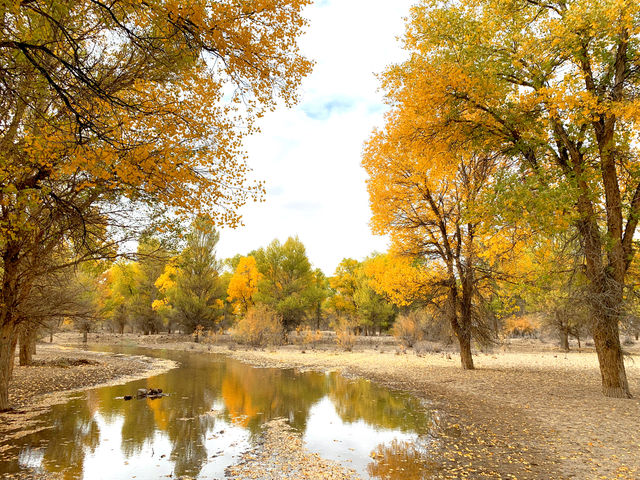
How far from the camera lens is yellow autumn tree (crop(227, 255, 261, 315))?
3634cm

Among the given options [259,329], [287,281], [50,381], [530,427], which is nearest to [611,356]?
[530,427]

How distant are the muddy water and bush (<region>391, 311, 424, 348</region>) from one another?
52.7ft

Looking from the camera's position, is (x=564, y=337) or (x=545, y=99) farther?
(x=564, y=337)

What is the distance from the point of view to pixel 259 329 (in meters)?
28.8

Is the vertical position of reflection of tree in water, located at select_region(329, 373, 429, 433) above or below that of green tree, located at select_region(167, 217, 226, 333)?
below

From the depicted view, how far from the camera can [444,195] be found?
45.8 feet

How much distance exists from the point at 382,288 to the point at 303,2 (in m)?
12.0

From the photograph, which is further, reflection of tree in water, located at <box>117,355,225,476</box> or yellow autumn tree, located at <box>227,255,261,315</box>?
yellow autumn tree, located at <box>227,255,261,315</box>

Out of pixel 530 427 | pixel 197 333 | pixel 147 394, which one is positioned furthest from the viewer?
pixel 197 333

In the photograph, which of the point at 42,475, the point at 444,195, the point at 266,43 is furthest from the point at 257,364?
the point at 266,43

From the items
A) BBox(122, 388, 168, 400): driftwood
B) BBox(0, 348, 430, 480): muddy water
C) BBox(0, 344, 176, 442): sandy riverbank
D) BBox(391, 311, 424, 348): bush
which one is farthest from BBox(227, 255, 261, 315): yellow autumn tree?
BBox(122, 388, 168, 400): driftwood

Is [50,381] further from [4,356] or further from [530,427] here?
[530,427]

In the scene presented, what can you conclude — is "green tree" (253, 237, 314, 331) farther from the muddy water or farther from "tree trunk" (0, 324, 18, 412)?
"tree trunk" (0, 324, 18, 412)

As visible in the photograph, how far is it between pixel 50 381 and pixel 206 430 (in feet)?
28.3
